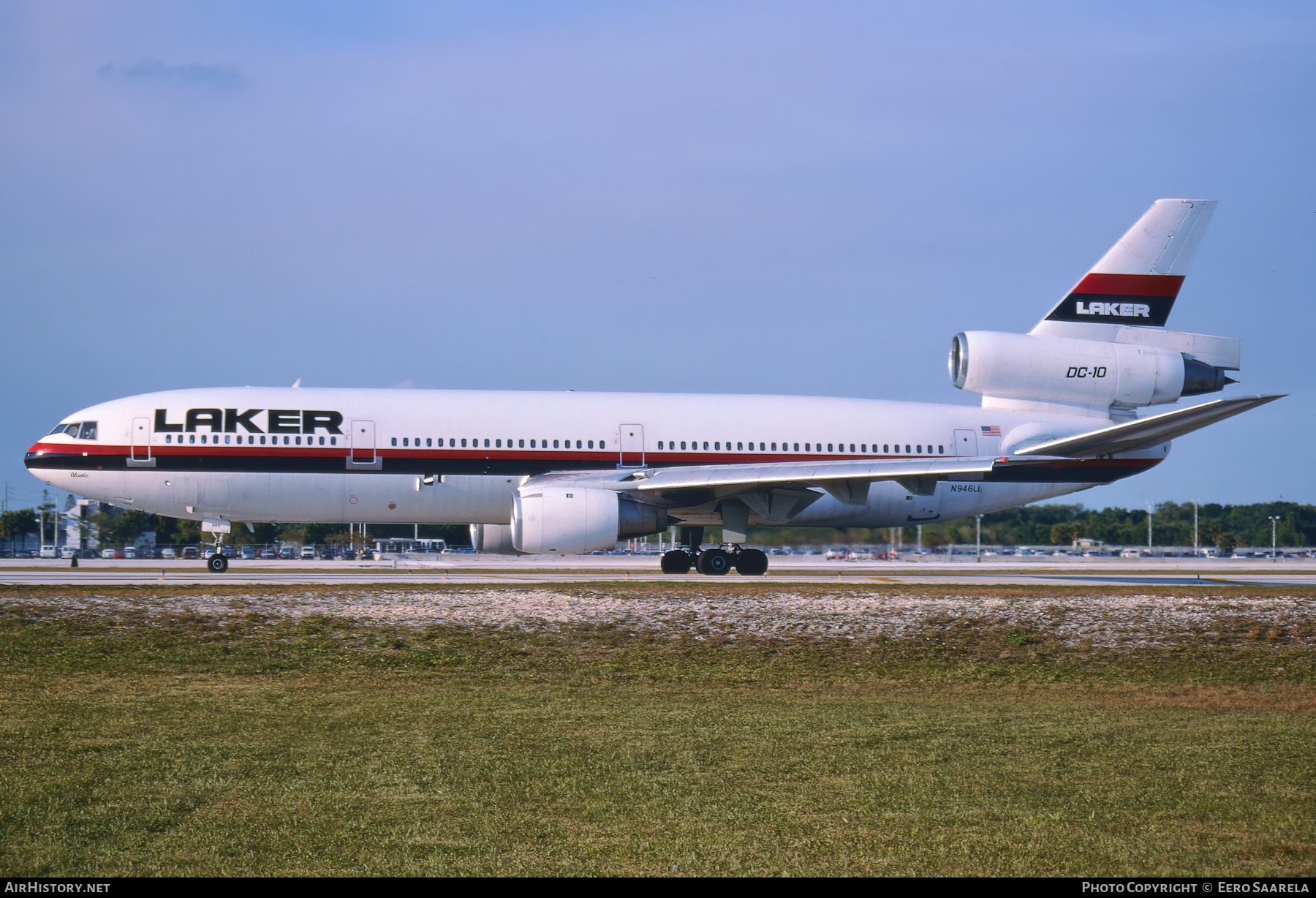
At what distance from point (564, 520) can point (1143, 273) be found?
1720 centimetres

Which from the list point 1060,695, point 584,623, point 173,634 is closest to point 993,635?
point 1060,695

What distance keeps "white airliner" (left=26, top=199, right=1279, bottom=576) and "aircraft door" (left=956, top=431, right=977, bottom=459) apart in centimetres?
3

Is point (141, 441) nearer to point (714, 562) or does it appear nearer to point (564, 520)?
point (564, 520)

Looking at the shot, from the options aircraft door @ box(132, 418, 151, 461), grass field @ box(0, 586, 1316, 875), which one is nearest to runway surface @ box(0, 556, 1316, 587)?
aircraft door @ box(132, 418, 151, 461)

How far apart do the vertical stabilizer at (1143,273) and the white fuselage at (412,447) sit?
334 centimetres

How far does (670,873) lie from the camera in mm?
6156

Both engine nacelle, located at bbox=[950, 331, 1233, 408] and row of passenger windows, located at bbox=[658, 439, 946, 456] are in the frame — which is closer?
row of passenger windows, located at bbox=[658, 439, 946, 456]

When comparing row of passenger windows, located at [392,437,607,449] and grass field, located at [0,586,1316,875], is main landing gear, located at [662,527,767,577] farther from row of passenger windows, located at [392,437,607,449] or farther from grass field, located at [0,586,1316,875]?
grass field, located at [0,586,1316,875]

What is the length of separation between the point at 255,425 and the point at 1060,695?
19958 millimetres

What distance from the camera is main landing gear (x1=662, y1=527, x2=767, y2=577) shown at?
28.8 metres

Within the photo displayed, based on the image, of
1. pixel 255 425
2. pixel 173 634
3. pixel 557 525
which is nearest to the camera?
pixel 173 634

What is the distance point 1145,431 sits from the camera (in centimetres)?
2606

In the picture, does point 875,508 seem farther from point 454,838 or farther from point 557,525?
point 454,838

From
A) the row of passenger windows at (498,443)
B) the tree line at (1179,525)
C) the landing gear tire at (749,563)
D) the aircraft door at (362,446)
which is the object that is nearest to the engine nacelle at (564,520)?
the row of passenger windows at (498,443)
